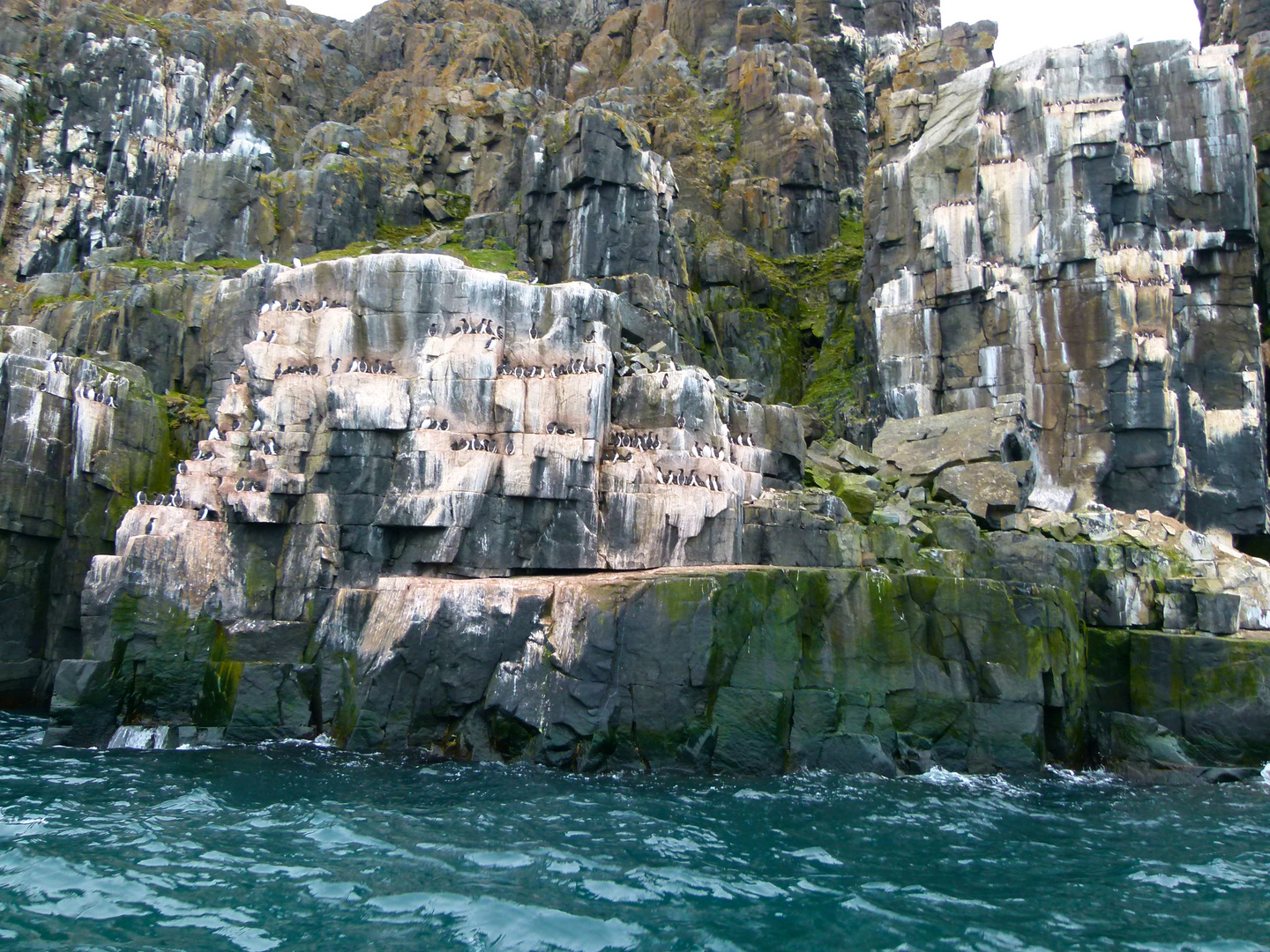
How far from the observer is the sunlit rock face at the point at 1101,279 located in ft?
140

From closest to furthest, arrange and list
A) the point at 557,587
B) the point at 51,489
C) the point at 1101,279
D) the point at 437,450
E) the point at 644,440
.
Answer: the point at 557,587, the point at 437,450, the point at 51,489, the point at 644,440, the point at 1101,279

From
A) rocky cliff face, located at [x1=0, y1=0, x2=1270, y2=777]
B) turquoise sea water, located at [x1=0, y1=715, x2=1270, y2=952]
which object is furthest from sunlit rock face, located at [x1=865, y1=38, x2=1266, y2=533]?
turquoise sea water, located at [x1=0, y1=715, x2=1270, y2=952]

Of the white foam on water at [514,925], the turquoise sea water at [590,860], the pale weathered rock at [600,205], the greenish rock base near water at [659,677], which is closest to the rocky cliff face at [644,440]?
the greenish rock base near water at [659,677]

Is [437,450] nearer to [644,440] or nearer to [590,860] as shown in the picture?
[644,440]

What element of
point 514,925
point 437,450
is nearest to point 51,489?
point 437,450

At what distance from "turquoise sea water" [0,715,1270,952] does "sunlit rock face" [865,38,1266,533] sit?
22215 mm

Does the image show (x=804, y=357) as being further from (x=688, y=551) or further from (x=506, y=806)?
(x=506, y=806)

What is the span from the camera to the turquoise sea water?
14008 millimetres

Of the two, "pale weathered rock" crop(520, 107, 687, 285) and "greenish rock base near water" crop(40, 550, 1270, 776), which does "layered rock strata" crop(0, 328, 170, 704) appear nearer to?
"greenish rock base near water" crop(40, 550, 1270, 776)

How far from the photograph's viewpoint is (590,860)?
55.2 feet

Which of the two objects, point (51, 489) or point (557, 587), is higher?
point (51, 489)

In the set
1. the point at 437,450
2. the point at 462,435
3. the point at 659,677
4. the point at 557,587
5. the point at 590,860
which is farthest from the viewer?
the point at 462,435

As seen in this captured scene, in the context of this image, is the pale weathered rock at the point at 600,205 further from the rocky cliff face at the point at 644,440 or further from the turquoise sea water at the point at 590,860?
the turquoise sea water at the point at 590,860

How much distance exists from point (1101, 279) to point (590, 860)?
124ft
